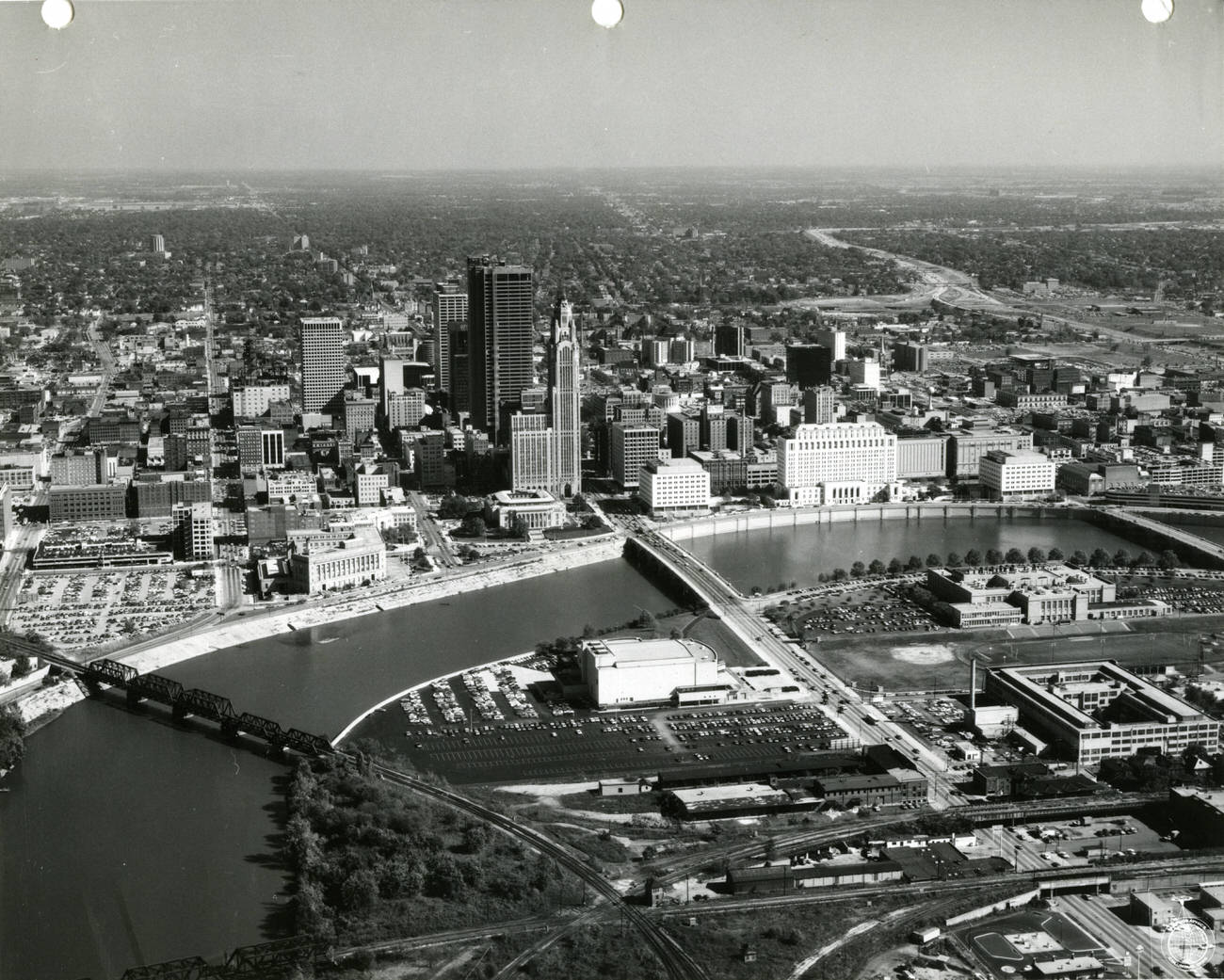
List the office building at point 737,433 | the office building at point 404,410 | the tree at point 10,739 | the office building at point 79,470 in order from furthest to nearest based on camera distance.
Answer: the office building at point 404,410, the office building at point 737,433, the office building at point 79,470, the tree at point 10,739

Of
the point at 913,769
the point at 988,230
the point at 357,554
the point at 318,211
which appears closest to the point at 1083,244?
the point at 988,230

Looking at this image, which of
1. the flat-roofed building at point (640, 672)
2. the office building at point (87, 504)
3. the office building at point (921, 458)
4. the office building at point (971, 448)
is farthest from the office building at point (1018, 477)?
the office building at point (87, 504)

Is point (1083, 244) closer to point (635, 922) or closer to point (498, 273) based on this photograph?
point (498, 273)

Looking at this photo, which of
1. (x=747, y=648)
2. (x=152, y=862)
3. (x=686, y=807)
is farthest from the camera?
(x=747, y=648)

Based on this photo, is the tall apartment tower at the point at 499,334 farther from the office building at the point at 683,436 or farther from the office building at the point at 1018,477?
the office building at the point at 1018,477

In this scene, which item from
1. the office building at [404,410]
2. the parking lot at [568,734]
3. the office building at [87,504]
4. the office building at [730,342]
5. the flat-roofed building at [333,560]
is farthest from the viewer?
the office building at [730,342]

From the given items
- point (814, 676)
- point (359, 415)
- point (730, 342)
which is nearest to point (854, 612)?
point (814, 676)
